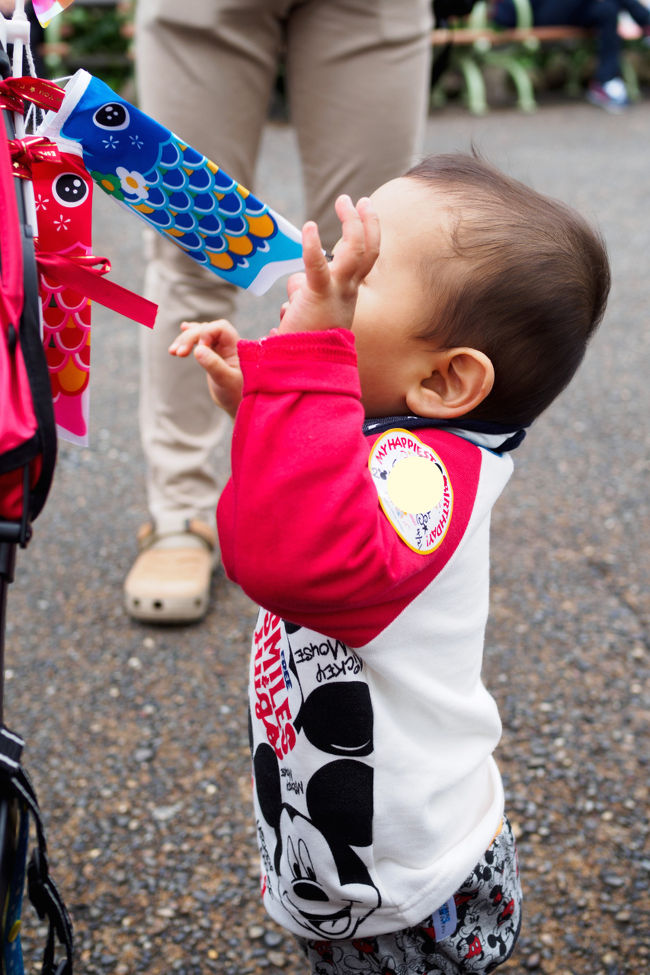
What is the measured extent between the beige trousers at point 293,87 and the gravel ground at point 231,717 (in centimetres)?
81

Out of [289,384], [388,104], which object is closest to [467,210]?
[289,384]

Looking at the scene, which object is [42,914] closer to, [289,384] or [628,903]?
[289,384]

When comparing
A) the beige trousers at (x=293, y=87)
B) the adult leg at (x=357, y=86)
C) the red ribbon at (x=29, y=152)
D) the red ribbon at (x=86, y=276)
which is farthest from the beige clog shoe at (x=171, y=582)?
the red ribbon at (x=29, y=152)

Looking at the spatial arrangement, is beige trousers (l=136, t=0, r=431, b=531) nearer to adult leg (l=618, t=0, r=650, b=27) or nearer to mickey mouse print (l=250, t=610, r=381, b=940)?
mickey mouse print (l=250, t=610, r=381, b=940)

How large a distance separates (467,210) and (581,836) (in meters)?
1.30

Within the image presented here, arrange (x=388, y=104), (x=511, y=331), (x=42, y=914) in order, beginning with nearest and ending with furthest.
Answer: (x=511, y=331) < (x=42, y=914) < (x=388, y=104)

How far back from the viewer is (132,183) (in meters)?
1.13

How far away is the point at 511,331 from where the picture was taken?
3.73ft

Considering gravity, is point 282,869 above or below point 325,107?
below

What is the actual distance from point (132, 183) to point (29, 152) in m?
0.12

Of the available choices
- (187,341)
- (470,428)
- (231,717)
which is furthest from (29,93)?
(231,717)

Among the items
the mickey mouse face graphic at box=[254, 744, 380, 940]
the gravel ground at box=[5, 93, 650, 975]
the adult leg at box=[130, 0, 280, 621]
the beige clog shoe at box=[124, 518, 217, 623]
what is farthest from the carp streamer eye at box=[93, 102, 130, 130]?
the beige clog shoe at box=[124, 518, 217, 623]

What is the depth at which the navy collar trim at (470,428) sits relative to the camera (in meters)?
1.16

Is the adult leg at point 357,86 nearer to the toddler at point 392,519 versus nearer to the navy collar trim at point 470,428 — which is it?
the toddler at point 392,519
